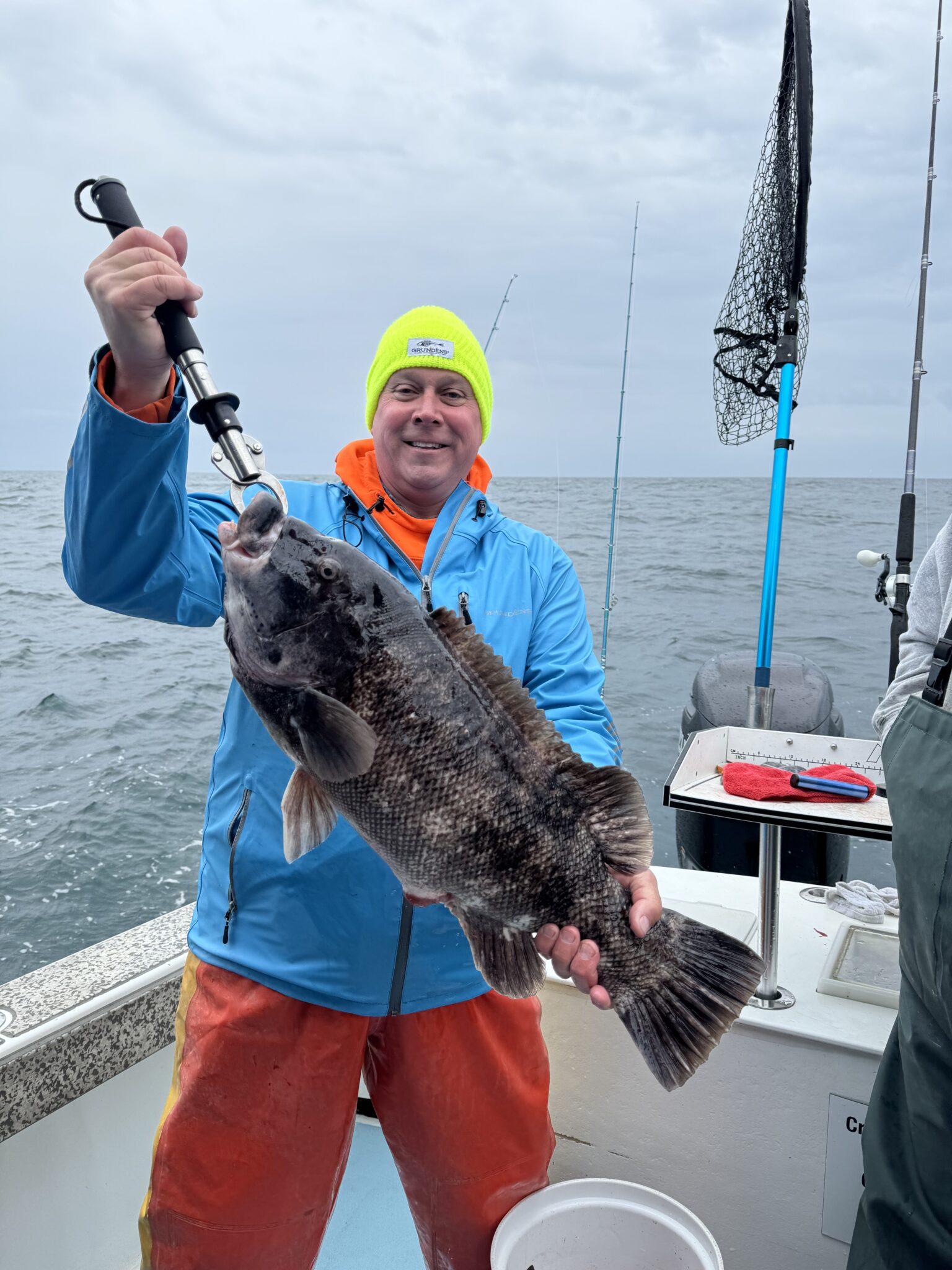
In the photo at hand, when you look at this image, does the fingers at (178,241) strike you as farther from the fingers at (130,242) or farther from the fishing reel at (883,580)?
the fishing reel at (883,580)

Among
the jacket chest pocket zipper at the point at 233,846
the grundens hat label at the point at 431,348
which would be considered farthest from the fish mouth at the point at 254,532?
the grundens hat label at the point at 431,348

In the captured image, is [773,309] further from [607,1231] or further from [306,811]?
[607,1231]

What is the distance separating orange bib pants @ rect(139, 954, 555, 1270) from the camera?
2.21 meters

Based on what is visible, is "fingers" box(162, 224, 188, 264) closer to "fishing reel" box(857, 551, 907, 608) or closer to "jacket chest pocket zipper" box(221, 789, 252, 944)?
"jacket chest pocket zipper" box(221, 789, 252, 944)

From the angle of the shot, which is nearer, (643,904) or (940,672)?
(643,904)

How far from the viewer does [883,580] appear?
4633mm

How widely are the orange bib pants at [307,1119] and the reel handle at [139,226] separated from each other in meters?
1.58

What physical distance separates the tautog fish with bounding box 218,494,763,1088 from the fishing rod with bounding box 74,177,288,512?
3.4 inches

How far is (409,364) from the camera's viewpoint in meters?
2.64

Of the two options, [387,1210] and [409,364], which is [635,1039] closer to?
[409,364]

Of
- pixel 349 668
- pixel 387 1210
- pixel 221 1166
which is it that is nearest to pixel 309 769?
pixel 349 668

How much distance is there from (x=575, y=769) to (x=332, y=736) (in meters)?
0.55

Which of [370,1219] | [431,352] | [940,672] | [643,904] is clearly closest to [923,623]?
[940,672]

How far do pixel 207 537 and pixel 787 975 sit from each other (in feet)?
8.33
